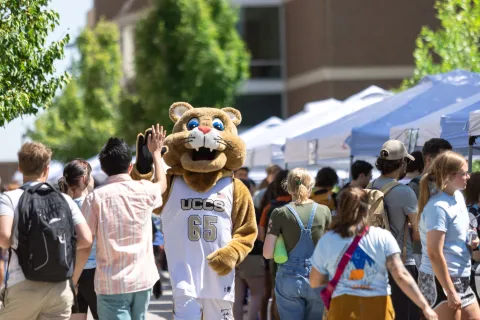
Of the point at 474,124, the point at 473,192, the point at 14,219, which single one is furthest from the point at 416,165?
the point at 14,219

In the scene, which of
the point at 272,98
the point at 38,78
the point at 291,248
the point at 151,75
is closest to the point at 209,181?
the point at 291,248

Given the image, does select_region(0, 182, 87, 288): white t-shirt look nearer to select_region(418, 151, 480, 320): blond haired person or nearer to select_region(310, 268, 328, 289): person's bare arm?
select_region(310, 268, 328, 289): person's bare arm

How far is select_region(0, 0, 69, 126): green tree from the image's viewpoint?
11469 millimetres

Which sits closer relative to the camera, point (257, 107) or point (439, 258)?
point (439, 258)

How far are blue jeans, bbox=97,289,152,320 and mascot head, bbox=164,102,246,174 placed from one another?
4.16 feet

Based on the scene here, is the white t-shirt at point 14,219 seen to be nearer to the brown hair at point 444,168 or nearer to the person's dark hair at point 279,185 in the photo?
the brown hair at point 444,168

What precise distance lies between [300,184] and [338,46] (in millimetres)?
30380

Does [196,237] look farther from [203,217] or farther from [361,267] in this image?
[361,267]

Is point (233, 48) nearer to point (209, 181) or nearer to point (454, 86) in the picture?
point (454, 86)

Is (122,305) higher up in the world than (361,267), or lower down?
lower down

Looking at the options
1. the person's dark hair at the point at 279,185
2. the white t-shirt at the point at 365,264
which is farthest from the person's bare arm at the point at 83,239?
the person's dark hair at the point at 279,185

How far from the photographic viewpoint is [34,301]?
7.06m

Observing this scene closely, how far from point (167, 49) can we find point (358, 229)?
84.0 feet

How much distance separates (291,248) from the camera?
924 centimetres
